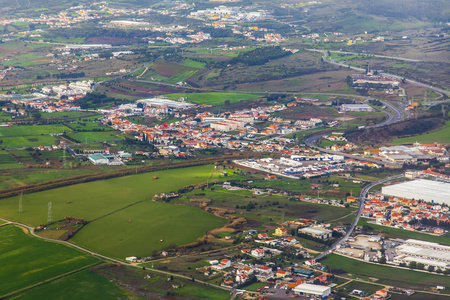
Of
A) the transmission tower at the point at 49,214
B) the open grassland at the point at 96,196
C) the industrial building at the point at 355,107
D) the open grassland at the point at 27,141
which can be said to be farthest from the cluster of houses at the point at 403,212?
the industrial building at the point at 355,107


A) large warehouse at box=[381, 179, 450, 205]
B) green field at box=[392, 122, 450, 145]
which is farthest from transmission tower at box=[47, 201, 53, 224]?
green field at box=[392, 122, 450, 145]

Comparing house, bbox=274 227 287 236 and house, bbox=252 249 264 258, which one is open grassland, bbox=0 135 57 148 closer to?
house, bbox=274 227 287 236

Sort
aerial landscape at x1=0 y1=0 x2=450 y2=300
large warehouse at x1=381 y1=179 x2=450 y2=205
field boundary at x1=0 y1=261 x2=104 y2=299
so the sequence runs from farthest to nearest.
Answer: large warehouse at x1=381 y1=179 x2=450 y2=205 → aerial landscape at x1=0 y1=0 x2=450 y2=300 → field boundary at x1=0 y1=261 x2=104 y2=299

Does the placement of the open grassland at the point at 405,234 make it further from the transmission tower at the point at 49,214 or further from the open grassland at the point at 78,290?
the transmission tower at the point at 49,214

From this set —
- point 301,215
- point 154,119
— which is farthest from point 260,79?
point 301,215

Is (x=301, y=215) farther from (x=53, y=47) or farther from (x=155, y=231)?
(x=53, y=47)

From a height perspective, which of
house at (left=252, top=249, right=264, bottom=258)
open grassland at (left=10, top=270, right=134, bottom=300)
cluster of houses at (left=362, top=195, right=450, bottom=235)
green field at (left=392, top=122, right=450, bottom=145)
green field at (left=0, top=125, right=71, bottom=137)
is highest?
open grassland at (left=10, top=270, right=134, bottom=300)

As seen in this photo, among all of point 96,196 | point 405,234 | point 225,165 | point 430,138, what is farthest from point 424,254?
point 430,138

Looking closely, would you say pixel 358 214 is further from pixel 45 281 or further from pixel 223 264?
pixel 45 281
